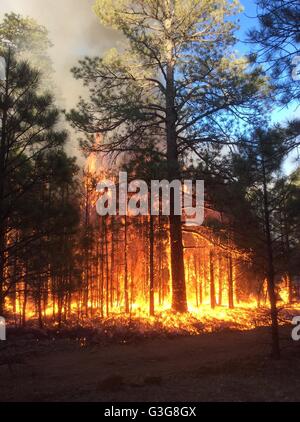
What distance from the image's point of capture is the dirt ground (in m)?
8.43

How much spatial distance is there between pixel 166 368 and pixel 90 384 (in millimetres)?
2487

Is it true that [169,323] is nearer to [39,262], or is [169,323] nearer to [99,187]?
[99,187]

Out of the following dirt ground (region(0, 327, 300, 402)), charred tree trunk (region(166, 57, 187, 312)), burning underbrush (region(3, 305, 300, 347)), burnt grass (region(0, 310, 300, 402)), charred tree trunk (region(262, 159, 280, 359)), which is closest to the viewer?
dirt ground (region(0, 327, 300, 402))

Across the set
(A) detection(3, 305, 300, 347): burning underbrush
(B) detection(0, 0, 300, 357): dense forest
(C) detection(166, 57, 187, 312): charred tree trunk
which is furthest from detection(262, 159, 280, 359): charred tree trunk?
(C) detection(166, 57, 187, 312): charred tree trunk

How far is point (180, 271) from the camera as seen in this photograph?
19.1 m

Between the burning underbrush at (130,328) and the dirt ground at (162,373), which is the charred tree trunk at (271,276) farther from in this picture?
the burning underbrush at (130,328)

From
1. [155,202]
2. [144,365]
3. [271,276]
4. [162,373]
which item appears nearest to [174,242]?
[155,202]

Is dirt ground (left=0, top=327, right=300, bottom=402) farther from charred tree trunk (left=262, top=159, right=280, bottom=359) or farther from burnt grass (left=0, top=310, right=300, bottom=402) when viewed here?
charred tree trunk (left=262, top=159, right=280, bottom=359)

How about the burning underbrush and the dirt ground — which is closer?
the dirt ground

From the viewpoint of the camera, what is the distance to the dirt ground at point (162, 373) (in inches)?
332

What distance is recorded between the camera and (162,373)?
10680mm

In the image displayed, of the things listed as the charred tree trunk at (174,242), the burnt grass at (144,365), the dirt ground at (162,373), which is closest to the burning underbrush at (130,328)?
the burnt grass at (144,365)

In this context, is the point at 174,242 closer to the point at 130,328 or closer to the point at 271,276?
the point at 130,328

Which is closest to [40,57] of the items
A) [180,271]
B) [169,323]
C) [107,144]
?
[107,144]
